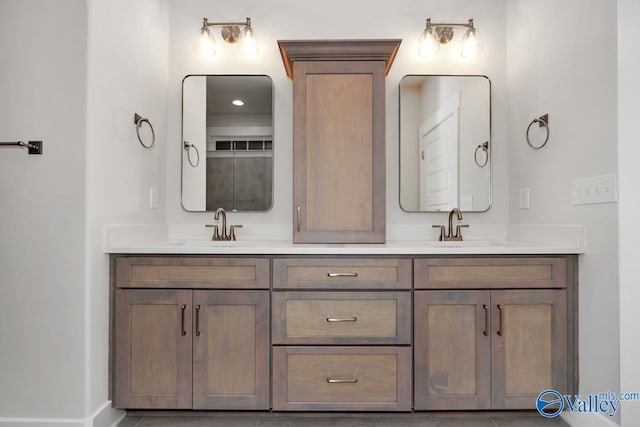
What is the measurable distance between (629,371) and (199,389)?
186 cm

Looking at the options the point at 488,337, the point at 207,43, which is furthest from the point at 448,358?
the point at 207,43

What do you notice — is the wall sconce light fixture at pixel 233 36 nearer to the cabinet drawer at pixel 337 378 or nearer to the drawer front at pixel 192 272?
the drawer front at pixel 192 272

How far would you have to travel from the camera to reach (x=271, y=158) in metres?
2.70

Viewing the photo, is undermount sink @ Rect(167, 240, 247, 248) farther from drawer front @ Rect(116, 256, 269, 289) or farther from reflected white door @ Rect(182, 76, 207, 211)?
drawer front @ Rect(116, 256, 269, 289)

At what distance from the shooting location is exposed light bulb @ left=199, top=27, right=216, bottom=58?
2650mm

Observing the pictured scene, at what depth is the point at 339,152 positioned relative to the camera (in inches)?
91.2

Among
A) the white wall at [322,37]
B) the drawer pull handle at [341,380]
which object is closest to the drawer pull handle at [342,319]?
the drawer pull handle at [341,380]

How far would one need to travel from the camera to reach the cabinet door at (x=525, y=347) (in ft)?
6.58

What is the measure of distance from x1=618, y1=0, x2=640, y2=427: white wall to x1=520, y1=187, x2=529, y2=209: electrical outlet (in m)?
0.76

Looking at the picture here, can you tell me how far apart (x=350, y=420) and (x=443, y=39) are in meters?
2.27

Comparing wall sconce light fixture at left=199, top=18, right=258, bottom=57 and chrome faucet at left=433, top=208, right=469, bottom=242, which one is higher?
wall sconce light fixture at left=199, top=18, right=258, bottom=57

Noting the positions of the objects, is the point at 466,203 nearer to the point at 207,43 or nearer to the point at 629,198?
the point at 629,198

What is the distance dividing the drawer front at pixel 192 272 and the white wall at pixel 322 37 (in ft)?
2.25

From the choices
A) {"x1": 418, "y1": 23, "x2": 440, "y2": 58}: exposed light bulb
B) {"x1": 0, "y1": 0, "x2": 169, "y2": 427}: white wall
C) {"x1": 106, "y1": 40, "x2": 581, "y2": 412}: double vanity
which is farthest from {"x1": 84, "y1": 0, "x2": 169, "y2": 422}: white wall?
{"x1": 418, "y1": 23, "x2": 440, "y2": 58}: exposed light bulb
